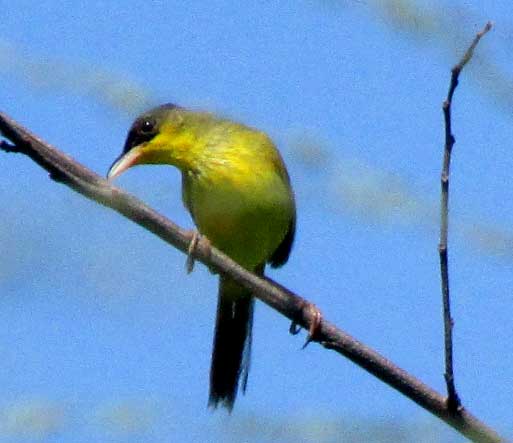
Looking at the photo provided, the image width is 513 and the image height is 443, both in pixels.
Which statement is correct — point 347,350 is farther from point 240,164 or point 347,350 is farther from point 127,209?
point 240,164

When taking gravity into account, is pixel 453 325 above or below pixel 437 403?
above

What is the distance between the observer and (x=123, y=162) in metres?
5.32

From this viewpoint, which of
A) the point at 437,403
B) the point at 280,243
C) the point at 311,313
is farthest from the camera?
the point at 280,243

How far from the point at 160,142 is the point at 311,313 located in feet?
5.85

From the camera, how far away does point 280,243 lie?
570cm

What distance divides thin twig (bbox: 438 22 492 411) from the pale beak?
2.53 m

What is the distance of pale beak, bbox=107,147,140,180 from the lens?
17.2ft

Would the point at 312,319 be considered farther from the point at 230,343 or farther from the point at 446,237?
the point at 230,343

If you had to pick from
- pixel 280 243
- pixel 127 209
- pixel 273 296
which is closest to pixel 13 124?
pixel 127 209

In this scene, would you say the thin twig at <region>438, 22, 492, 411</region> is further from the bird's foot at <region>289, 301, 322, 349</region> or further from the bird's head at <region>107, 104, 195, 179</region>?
the bird's head at <region>107, 104, 195, 179</region>

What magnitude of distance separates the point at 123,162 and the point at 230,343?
112 centimetres

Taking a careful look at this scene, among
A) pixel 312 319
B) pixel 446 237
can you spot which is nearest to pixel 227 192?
pixel 312 319

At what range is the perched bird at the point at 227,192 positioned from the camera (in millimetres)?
5125

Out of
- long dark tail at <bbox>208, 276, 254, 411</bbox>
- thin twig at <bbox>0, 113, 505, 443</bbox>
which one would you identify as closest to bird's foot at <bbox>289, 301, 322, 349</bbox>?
thin twig at <bbox>0, 113, 505, 443</bbox>
